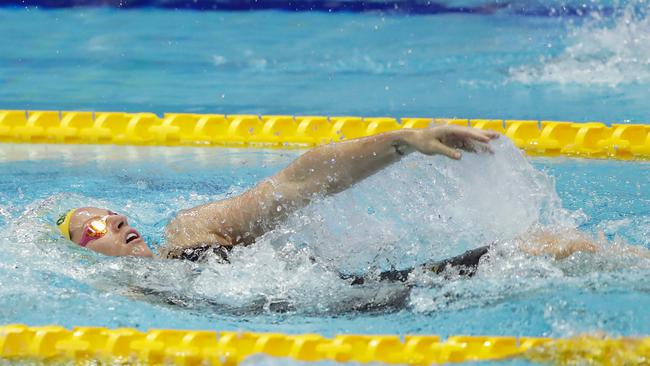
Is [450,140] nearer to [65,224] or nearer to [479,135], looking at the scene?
[479,135]

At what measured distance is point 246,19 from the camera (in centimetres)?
955

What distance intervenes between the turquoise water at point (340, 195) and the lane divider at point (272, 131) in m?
0.14

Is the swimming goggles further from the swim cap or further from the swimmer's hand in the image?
the swimmer's hand

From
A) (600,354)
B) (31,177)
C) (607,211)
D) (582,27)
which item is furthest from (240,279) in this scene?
(582,27)

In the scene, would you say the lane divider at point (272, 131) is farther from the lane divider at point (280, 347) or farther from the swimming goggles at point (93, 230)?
the lane divider at point (280, 347)

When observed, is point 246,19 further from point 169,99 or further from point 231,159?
point 231,159

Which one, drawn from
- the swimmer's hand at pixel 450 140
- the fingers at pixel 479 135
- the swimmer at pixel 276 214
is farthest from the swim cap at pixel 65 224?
the fingers at pixel 479 135

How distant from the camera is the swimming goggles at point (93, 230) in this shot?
346 cm

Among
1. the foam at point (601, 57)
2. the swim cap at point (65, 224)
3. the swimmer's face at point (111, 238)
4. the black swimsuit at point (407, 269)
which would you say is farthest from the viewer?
the foam at point (601, 57)

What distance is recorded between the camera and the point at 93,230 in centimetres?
347

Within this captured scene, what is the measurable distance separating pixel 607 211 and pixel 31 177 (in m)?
2.73

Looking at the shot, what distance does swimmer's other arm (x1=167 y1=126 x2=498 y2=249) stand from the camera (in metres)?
2.83

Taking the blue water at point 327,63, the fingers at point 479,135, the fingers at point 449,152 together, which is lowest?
the blue water at point 327,63

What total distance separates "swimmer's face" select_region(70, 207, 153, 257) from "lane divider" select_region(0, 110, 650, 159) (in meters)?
2.11
